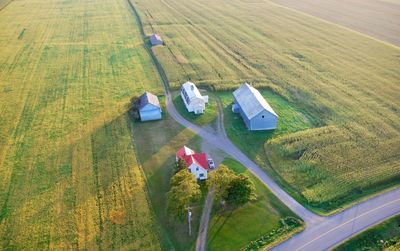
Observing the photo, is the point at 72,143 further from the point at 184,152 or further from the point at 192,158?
the point at 192,158

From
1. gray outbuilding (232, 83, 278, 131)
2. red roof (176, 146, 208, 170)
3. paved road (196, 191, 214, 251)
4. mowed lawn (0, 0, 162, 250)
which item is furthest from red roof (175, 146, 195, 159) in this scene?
gray outbuilding (232, 83, 278, 131)

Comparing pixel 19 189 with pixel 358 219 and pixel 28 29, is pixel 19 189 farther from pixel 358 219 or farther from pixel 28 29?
pixel 28 29

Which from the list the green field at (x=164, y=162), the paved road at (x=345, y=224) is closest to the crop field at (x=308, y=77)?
the paved road at (x=345, y=224)

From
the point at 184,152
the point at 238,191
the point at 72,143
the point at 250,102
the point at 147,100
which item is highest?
the point at 250,102

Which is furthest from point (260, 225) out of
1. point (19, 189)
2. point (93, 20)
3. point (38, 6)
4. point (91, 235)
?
point (38, 6)

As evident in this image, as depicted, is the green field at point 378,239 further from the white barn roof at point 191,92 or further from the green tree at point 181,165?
the white barn roof at point 191,92

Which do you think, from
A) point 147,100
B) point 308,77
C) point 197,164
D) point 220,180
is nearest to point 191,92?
point 147,100
